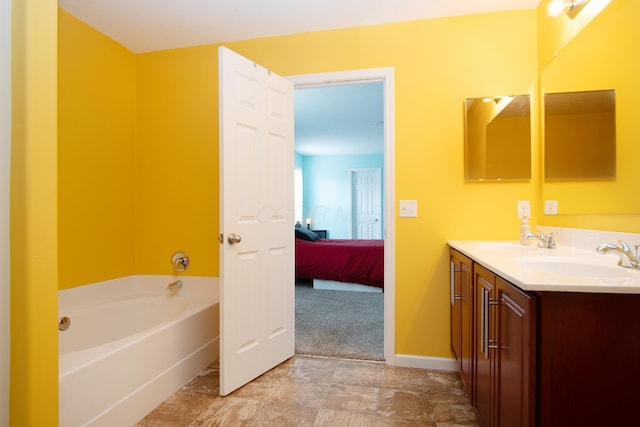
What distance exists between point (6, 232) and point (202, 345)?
1.47 metres

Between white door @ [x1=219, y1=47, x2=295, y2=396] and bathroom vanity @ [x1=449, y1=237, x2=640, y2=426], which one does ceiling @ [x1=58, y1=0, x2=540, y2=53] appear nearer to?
white door @ [x1=219, y1=47, x2=295, y2=396]

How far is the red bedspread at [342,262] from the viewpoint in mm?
4020

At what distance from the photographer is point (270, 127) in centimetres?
213

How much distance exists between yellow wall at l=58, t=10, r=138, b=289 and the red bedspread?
221 centimetres

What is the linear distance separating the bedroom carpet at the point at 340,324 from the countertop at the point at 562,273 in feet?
3.63

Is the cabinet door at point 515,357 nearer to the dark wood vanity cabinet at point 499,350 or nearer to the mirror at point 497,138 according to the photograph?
the dark wood vanity cabinet at point 499,350

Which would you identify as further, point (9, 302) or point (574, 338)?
point (9, 302)

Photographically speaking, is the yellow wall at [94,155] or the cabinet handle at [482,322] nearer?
the cabinet handle at [482,322]

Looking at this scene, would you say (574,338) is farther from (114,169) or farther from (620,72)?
(114,169)

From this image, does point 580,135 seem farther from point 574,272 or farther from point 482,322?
point 482,322

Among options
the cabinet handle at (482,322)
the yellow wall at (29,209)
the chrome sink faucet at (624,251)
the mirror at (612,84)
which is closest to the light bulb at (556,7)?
the mirror at (612,84)

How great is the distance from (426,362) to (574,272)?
47.0 inches

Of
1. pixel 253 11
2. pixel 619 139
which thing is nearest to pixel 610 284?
pixel 619 139

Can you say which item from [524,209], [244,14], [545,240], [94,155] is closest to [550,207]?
[524,209]
